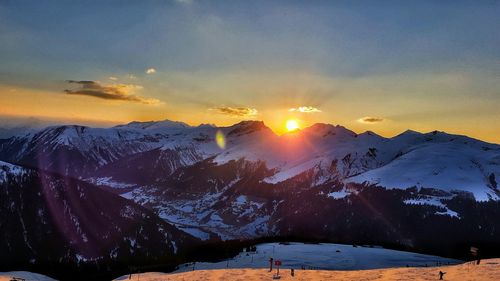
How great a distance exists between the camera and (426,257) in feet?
640

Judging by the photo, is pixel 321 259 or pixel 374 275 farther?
pixel 321 259

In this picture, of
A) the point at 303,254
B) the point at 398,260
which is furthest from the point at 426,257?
the point at 303,254

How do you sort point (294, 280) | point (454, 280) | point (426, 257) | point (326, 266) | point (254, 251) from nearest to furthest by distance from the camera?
point (454, 280) < point (294, 280) < point (326, 266) < point (254, 251) < point (426, 257)

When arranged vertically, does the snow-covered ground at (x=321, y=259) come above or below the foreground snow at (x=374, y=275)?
below

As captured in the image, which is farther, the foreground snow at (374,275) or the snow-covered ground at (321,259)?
the snow-covered ground at (321,259)

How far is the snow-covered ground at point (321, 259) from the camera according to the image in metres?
151

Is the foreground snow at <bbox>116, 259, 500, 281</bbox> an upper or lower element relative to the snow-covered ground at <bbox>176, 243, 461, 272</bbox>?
upper

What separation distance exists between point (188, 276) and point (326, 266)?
3071 inches

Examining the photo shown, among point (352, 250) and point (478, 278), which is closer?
point (478, 278)

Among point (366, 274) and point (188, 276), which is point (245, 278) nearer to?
point (188, 276)

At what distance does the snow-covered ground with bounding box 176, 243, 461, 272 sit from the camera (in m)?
151

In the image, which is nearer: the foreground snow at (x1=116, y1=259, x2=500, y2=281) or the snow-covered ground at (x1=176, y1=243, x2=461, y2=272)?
the foreground snow at (x1=116, y1=259, x2=500, y2=281)

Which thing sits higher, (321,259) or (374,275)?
(374,275)

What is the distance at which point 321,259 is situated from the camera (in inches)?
6398
